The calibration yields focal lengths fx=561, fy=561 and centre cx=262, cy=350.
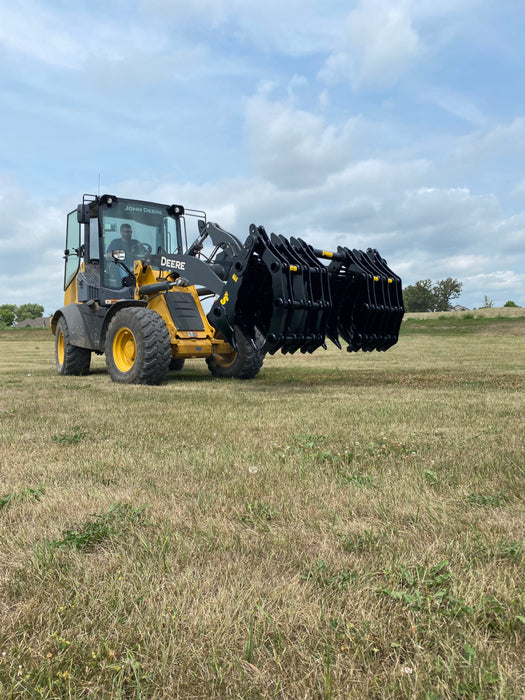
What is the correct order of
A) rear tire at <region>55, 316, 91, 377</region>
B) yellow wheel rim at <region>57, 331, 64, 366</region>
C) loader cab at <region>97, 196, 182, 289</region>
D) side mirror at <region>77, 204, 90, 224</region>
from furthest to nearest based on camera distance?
yellow wheel rim at <region>57, 331, 64, 366</region> < rear tire at <region>55, 316, 91, 377</region> < loader cab at <region>97, 196, 182, 289</region> < side mirror at <region>77, 204, 90, 224</region>

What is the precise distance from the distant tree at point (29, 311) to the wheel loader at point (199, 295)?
4880 inches

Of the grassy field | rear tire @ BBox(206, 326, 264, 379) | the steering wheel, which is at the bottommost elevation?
the grassy field

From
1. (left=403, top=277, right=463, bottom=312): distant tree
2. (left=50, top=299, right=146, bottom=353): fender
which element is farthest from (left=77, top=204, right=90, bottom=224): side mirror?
(left=403, top=277, right=463, bottom=312): distant tree

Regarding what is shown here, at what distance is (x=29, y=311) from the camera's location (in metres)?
129

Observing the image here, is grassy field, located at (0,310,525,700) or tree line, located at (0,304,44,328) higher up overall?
tree line, located at (0,304,44,328)

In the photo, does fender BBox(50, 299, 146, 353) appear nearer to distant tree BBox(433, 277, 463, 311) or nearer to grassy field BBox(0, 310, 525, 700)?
grassy field BBox(0, 310, 525, 700)

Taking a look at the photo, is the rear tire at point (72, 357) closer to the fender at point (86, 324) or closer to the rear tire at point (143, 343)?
the fender at point (86, 324)

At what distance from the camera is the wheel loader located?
24.8ft

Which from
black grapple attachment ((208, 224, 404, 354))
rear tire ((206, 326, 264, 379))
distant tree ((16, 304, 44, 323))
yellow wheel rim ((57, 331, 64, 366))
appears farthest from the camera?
distant tree ((16, 304, 44, 323))

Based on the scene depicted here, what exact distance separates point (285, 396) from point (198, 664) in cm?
591

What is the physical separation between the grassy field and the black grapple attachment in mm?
2714

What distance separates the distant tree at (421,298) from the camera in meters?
97.9

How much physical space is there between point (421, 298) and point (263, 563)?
100827mm

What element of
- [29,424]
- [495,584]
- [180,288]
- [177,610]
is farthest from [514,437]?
[180,288]
